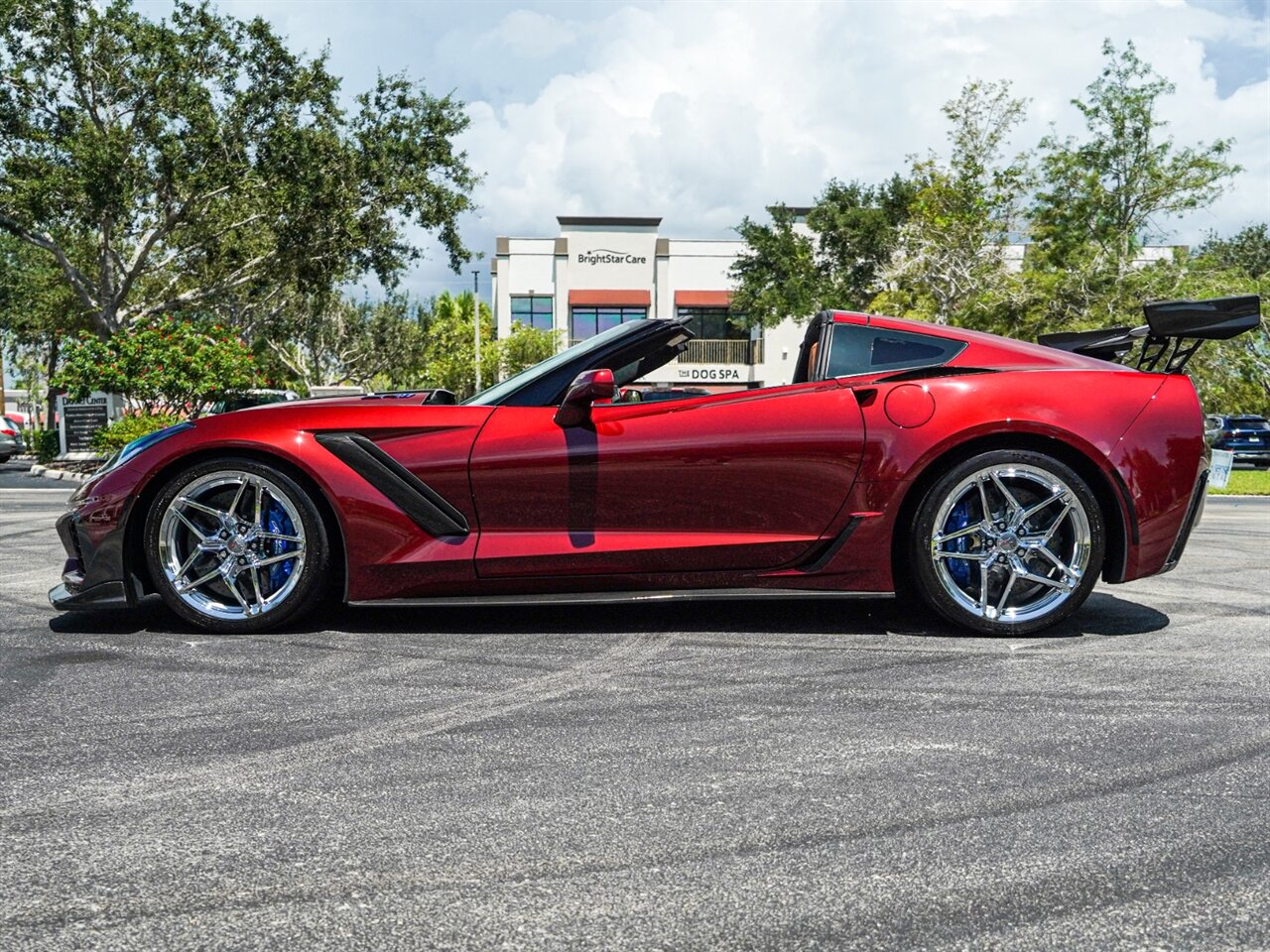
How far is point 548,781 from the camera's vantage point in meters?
2.81

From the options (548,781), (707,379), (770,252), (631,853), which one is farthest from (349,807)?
(707,379)

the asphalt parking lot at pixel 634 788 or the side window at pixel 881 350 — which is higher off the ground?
the side window at pixel 881 350

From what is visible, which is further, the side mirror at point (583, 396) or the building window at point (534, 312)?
the building window at point (534, 312)

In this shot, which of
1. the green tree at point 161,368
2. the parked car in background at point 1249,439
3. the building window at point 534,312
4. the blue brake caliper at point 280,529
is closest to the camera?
the blue brake caliper at point 280,529

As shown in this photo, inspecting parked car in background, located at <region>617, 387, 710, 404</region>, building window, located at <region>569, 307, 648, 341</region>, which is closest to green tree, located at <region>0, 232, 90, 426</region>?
building window, located at <region>569, 307, 648, 341</region>

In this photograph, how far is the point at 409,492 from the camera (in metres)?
4.55

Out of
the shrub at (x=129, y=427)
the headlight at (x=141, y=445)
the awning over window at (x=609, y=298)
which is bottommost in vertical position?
the shrub at (x=129, y=427)

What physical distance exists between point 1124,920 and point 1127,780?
2.77 ft

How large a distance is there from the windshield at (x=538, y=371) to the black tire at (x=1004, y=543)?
4.81 feet

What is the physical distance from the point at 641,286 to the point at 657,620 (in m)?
46.7

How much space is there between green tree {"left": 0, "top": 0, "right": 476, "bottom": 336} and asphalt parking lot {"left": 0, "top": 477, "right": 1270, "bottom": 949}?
22.3 m

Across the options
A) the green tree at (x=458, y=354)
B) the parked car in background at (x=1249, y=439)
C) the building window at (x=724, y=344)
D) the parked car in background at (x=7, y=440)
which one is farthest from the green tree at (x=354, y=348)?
the parked car in background at (x=1249, y=439)

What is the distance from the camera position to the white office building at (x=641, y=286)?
5072 centimetres

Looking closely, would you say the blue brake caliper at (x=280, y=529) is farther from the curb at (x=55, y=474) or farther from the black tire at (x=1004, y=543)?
the curb at (x=55, y=474)
